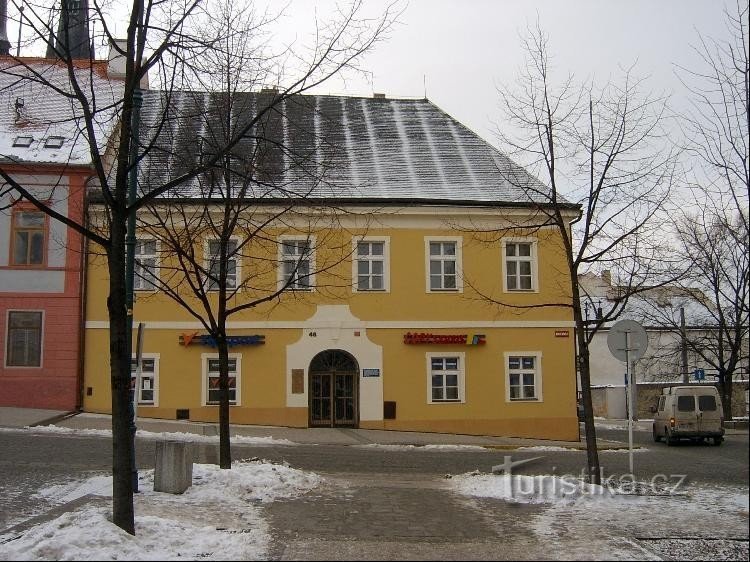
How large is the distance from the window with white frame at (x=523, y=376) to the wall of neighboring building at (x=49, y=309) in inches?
530

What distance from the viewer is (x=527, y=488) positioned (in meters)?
12.5

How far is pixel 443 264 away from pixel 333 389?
17.6ft

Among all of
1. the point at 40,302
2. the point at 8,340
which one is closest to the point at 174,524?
the point at 40,302

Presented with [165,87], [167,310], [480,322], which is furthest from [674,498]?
[167,310]

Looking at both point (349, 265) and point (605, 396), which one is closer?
point (349, 265)

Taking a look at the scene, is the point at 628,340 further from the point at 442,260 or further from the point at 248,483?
the point at 442,260

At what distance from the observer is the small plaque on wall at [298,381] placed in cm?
2536

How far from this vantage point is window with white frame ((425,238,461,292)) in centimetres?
2612

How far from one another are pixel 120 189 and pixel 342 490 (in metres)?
5.99

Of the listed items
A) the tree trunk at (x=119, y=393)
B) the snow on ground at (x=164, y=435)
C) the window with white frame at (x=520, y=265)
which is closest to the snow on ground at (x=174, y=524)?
the tree trunk at (x=119, y=393)

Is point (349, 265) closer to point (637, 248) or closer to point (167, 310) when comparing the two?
point (167, 310)

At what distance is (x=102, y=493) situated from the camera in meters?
11.0

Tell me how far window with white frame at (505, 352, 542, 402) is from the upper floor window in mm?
15077

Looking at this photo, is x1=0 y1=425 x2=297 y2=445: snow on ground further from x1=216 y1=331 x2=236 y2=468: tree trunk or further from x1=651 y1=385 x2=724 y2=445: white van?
x1=651 y1=385 x2=724 y2=445: white van
